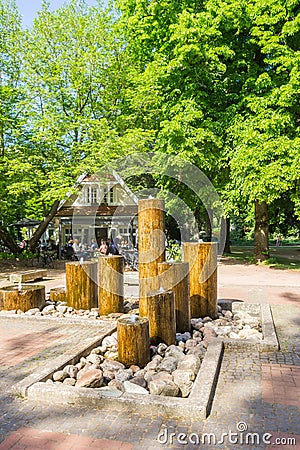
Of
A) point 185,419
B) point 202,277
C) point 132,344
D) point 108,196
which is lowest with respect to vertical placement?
point 185,419

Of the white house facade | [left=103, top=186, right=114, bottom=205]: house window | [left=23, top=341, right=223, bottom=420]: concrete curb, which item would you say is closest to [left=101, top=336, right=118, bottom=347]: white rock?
[left=23, top=341, right=223, bottom=420]: concrete curb

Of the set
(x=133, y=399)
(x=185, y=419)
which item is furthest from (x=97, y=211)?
(x=185, y=419)

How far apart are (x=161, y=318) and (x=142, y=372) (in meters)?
1.14

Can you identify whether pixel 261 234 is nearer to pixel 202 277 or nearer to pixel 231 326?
pixel 202 277

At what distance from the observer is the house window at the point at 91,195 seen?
2719 cm

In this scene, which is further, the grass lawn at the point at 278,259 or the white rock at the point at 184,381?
the grass lawn at the point at 278,259

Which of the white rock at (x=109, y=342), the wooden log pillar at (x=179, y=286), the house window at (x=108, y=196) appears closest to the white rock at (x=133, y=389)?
the white rock at (x=109, y=342)

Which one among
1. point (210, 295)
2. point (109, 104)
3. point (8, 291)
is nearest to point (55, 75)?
point (109, 104)

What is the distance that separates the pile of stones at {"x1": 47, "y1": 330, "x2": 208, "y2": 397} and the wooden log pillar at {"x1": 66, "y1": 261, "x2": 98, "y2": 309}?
8.58 ft

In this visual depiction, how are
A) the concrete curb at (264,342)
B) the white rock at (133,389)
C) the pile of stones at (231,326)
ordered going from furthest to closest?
1. the pile of stones at (231,326)
2. the concrete curb at (264,342)
3. the white rock at (133,389)

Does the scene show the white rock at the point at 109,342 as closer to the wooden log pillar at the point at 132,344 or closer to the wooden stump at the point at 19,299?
the wooden log pillar at the point at 132,344

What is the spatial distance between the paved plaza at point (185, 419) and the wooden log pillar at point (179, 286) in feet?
3.63

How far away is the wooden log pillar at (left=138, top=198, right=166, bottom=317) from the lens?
6676 mm

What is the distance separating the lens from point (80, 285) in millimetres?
8047
